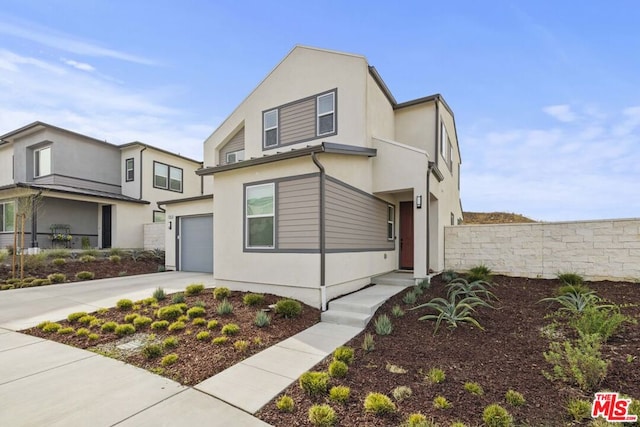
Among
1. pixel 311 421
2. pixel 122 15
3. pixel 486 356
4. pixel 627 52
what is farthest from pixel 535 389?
pixel 122 15

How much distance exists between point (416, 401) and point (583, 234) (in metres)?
8.16

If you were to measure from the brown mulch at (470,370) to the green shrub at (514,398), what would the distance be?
5 cm

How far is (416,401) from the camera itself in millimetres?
3148

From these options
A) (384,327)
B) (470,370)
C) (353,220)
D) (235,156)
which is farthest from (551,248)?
(235,156)

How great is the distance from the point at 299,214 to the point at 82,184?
16.2 metres

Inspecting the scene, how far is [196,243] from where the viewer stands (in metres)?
12.8

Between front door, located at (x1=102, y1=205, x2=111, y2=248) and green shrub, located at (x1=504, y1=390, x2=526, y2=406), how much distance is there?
19372 mm

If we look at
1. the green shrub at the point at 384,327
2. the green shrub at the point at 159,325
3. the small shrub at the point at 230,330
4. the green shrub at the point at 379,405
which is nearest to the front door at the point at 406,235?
the green shrub at the point at 384,327

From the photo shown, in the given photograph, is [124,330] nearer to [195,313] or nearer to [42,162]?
[195,313]

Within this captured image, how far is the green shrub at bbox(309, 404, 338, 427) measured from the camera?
9.11 ft

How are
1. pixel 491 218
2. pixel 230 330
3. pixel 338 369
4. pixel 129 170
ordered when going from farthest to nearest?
pixel 491 218
pixel 129 170
pixel 230 330
pixel 338 369

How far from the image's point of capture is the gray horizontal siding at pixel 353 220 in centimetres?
680

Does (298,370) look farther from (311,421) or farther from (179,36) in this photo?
(179,36)

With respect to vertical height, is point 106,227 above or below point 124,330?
above
